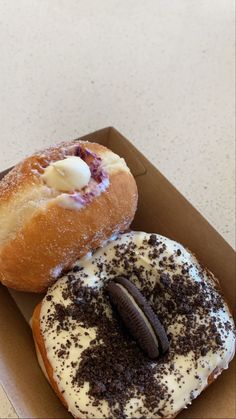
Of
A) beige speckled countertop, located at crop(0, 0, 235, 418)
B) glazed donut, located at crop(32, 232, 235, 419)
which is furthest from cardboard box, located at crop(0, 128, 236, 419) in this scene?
beige speckled countertop, located at crop(0, 0, 235, 418)

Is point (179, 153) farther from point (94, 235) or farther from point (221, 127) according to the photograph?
point (94, 235)

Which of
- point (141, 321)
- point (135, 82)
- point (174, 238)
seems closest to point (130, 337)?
point (141, 321)

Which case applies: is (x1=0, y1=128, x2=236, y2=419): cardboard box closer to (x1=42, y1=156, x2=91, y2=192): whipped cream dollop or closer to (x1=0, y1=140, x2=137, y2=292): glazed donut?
(x1=0, y1=140, x2=137, y2=292): glazed donut

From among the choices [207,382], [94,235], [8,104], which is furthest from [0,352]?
[8,104]

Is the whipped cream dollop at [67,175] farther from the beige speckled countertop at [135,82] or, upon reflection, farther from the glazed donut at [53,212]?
the beige speckled countertop at [135,82]

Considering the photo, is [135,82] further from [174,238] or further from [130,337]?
[130,337]
